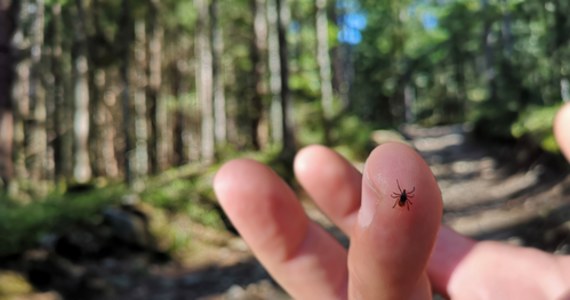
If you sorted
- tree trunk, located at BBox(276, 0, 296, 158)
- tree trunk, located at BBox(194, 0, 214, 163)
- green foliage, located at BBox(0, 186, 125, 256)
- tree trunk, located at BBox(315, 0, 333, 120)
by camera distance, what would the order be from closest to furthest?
green foliage, located at BBox(0, 186, 125, 256) → tree trunk, located at BBox(276, 0, 296, 158) → tree trunk, located at BBox(194, 0, 214, 163) → tree trunk, located at BBox(315, 0, 333, 120)

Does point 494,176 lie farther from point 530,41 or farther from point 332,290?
point 530,41

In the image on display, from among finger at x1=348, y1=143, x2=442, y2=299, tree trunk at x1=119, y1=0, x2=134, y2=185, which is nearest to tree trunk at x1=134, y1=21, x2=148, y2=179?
tree trunk at x1=119, y1=0, x2=134, y2=185

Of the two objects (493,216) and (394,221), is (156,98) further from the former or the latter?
(394,221)

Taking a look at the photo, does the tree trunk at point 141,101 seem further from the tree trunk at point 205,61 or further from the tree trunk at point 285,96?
the tree trunk at point 285,96

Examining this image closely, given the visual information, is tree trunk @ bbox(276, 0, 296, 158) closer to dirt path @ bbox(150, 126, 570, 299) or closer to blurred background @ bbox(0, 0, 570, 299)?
blurred background @ bbox(0, 0, 570, 299)

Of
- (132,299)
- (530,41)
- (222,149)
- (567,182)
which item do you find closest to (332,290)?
(132,299)
